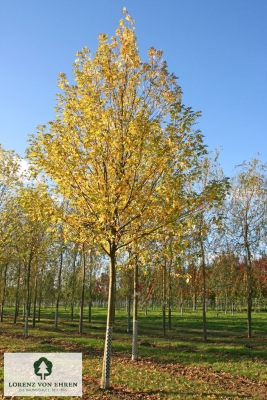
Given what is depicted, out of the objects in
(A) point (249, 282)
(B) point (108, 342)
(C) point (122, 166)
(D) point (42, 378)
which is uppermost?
(C) point (122, 166)

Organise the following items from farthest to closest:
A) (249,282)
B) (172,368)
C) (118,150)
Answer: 1. (249,282)
2. (172,368)
3. (118,150)

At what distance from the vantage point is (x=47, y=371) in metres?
9.48

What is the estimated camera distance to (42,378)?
8961mm

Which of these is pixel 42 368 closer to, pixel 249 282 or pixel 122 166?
pixel 122 166

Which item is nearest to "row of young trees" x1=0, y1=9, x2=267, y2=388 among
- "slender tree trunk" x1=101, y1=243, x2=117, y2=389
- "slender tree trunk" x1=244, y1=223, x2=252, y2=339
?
"slender tree trunk" x1=101, y1=243, x2=117, y2=389

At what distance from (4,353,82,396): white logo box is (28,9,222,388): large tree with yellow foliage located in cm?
102

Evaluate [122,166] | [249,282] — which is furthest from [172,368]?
[249,282]

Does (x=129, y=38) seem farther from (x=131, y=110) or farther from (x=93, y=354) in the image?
(x=93, y=354)

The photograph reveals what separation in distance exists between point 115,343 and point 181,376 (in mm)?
6826

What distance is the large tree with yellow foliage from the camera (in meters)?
7.62

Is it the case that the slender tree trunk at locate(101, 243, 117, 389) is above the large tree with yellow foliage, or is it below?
below

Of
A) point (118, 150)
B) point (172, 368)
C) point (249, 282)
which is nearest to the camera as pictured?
point (118, 150)

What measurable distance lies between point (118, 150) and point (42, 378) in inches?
254

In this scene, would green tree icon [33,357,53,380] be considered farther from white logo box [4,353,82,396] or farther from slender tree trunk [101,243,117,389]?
slender tree trunk [101,243,117,389]
